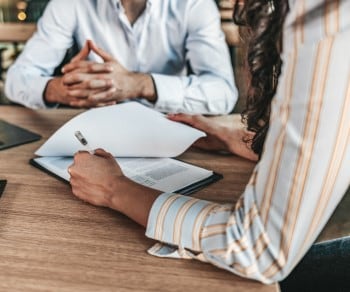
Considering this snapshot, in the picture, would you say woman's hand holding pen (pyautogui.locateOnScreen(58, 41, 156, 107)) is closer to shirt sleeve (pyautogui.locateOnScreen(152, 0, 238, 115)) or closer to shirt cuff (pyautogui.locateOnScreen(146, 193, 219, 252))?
shirt sleeve (pyautogui.locateOnScreen(152, 0, 238, 115))

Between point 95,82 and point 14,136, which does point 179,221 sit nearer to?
point 14,136

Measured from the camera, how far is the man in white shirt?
1425mm

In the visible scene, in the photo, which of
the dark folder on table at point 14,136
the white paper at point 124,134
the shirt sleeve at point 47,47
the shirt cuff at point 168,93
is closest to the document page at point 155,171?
the white paper at point 124,134

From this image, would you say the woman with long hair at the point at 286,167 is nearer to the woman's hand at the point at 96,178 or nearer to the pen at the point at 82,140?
the woman's hand at the point at 96,178

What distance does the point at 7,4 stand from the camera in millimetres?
2994

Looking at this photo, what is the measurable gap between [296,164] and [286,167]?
0.01 meters

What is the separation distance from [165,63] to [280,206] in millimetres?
1150

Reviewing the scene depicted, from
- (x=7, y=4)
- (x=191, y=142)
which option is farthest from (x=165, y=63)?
(x=7, y=4)

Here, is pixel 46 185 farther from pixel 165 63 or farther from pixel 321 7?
pixel 165 63

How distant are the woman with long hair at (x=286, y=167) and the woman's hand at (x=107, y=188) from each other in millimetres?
11

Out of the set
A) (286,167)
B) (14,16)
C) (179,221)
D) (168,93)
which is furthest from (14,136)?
(14,16)

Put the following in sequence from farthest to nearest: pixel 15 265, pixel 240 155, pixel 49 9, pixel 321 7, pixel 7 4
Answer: pixel 7 4 < pixel 49 9 < pixel 240 155 < pixel 15 265 < pixel 321 7

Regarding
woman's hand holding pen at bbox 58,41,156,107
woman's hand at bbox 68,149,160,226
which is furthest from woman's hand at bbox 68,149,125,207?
woman's hand holding pen at bbox 58,41,156,107

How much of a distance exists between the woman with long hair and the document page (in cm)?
14
